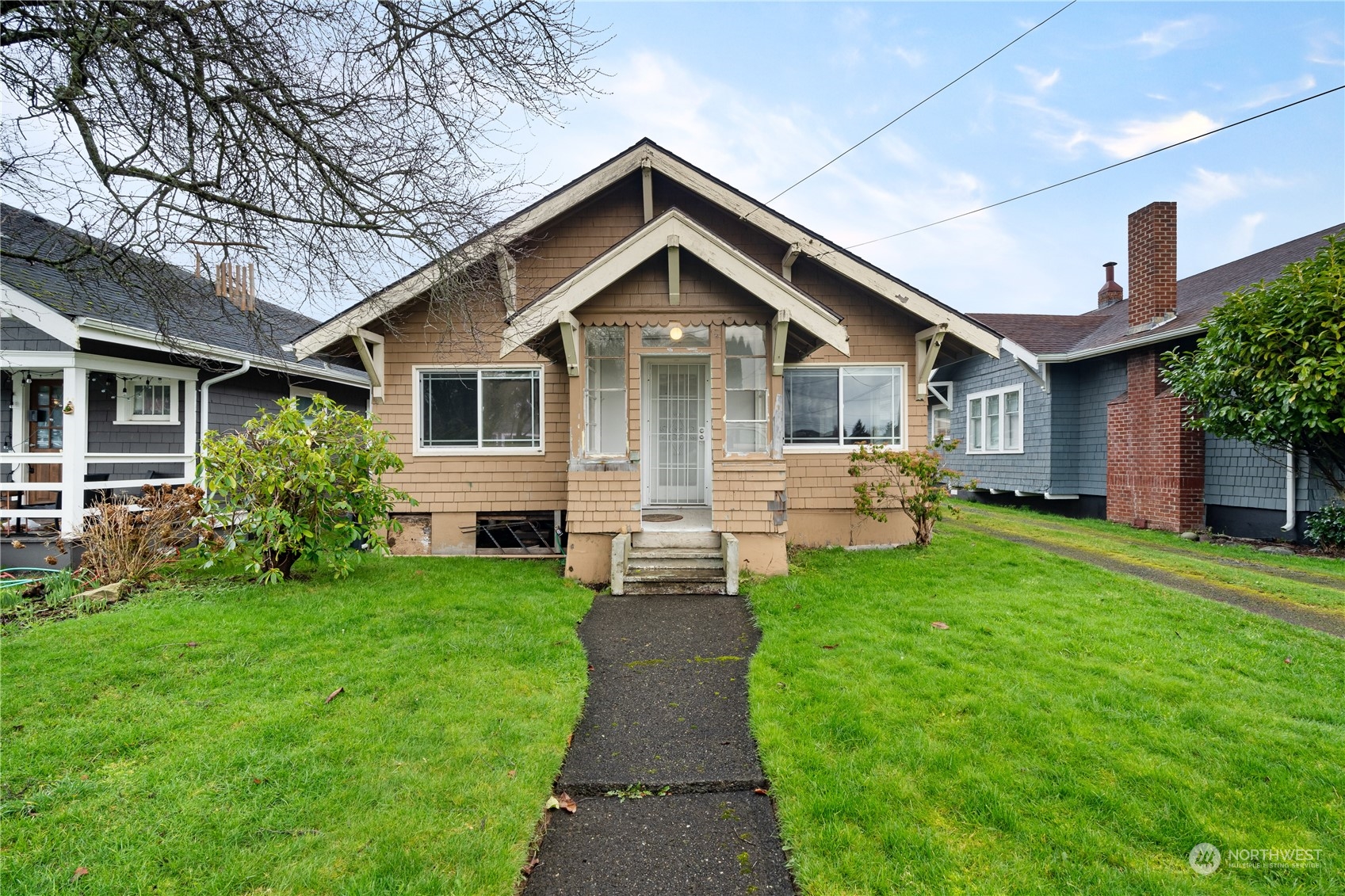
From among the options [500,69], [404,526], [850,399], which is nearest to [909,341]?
[850,399]

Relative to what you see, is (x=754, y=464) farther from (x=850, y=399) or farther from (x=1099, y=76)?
(x=1099, y=76)

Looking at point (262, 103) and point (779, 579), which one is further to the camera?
point (779, 579)

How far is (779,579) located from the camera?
7.05 metres

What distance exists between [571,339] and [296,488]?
11.6ft

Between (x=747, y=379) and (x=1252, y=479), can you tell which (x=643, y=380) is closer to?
(x=747, y=379)

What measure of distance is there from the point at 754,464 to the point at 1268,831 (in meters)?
5.18

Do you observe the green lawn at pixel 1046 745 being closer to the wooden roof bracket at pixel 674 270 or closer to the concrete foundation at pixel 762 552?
the concrete foundation at pixel 762 552

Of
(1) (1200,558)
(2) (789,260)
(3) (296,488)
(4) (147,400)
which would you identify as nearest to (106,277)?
(3) (296,488)

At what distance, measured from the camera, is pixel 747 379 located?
7906 millimetres

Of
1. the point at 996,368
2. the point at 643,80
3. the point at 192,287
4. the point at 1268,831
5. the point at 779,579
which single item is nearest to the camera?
the point at 1268,831

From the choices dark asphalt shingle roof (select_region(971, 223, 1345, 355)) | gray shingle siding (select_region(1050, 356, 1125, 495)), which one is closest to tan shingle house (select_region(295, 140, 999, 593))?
dark asphalt shingle roof (select_region(971, 223, 1345, 355))

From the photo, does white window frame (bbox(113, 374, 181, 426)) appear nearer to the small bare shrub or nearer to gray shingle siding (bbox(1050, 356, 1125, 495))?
the small bare shrub

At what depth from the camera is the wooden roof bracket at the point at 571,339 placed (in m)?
6.96

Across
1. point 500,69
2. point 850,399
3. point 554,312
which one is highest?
point 500,69
